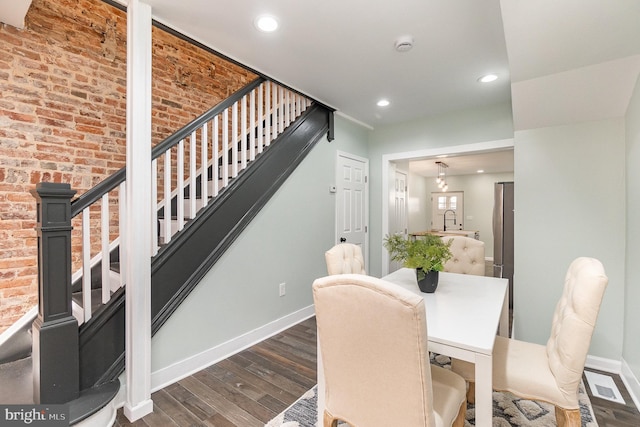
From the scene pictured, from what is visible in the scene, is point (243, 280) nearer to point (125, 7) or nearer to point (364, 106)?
point (125, 7)

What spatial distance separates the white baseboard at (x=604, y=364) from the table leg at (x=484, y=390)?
77.2 inches

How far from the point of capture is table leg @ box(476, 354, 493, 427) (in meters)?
1.17

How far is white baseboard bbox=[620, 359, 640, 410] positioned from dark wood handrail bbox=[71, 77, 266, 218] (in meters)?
3.55

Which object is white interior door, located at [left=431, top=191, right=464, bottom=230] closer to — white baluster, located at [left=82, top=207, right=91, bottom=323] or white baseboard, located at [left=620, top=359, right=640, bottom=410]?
white baseboard, located at [left=620, top=359, right=640, bottom=410]

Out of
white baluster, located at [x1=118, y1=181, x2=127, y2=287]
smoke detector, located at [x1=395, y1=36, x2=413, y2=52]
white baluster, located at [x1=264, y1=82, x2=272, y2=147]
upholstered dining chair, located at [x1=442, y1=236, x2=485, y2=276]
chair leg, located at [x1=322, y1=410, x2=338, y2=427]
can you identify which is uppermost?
smoke detector, located at [x1=395, y1=36, x2=413, y2=52]

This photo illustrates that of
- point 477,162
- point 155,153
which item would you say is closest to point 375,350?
point 155,153

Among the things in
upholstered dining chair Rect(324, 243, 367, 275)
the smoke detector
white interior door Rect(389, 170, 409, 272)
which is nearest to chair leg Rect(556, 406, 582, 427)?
upholstered dining chair Rect(324, 243, 367, 275)

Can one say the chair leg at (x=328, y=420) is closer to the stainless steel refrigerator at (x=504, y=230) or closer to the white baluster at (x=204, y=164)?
the white baluster at (x=204, y=164)

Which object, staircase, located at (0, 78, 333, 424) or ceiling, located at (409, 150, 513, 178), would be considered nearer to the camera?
staircase, located at (0, 78, 333, 424)

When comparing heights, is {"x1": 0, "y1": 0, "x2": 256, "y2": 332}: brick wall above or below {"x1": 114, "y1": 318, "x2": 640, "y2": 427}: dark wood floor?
above

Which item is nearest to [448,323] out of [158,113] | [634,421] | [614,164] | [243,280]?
[634,421]

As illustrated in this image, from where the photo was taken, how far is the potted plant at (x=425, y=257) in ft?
6.00

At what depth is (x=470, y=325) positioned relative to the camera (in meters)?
1.38

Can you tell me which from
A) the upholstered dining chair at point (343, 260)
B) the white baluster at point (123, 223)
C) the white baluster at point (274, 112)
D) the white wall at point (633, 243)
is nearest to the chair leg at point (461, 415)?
the upholstered dining chair at point (343, 260)
